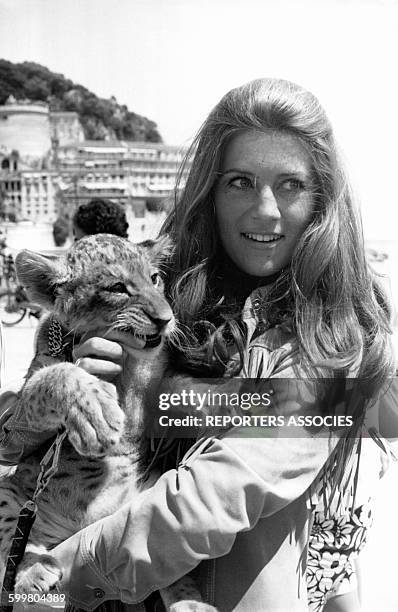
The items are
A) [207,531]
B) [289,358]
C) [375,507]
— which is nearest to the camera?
[207,531]

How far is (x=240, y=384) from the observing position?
2.09 m

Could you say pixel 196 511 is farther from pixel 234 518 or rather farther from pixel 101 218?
pixel 101 218

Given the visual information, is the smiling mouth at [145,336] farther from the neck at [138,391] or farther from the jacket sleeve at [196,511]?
the jacket sleeve at [196,511]

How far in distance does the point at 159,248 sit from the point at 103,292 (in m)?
0.25

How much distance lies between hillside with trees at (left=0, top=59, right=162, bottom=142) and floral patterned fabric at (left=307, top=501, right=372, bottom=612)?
4.68 feet

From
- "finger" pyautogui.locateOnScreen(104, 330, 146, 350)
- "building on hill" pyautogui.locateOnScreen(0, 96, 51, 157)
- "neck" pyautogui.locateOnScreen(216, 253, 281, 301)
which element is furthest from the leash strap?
"building on hill" pyautogui.locateOnScreen(0, 96, 51, 157)

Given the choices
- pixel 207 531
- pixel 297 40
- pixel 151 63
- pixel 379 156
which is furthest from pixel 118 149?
pixel 207 531

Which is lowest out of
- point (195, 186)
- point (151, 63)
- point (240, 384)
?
point (240, 384)

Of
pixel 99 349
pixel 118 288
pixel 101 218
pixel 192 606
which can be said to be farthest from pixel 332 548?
pixel 101 218

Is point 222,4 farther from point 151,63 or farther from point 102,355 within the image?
point 102,355

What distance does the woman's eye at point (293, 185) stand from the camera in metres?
2.12

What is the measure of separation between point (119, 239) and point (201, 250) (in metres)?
0.29

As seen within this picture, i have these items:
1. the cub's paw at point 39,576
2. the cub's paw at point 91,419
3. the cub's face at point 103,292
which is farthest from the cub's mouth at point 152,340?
the cub's paw at point 39,576

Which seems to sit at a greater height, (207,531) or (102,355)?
(102,355)
